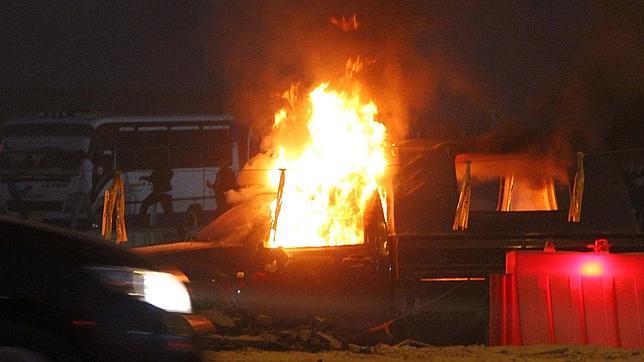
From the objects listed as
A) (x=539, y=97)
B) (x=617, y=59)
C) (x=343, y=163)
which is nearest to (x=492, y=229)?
(x=343, y=163)

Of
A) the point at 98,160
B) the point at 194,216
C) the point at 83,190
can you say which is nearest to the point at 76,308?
the point at 194,216

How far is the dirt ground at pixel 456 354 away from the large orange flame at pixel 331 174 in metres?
1.28

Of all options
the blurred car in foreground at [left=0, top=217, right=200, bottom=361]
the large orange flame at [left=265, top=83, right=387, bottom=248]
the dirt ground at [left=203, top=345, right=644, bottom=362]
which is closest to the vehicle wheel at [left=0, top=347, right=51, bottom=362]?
the blurred car in foreground at [left=0, top=217, right=200, bottom=361]

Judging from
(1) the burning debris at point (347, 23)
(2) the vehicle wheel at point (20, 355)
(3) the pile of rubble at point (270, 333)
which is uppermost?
(1) the burning debris at point (347, 23)

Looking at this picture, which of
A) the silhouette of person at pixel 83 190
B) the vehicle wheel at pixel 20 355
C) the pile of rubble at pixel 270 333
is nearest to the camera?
the vehicle wheel at pixel 20 355

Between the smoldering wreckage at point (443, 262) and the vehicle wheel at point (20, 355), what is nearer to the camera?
the vehicle wheel at point (20, 355)

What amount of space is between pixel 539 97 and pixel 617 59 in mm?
1690

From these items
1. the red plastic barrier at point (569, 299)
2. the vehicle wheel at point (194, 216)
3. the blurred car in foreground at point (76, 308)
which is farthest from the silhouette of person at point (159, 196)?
the blurred car in foreground at point (76, 308)

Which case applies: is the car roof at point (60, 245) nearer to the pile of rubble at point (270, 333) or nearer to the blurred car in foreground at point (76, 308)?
the blurred car in foreground at point (76, 308)

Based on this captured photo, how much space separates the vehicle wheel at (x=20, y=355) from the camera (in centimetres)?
574

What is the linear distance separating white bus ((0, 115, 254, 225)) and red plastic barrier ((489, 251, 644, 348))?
57.6 feet

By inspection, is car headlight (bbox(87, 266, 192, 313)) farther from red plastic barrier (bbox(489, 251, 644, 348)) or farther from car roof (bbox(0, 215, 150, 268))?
red plastic barrier (bbox(489, 251, 644, 348))

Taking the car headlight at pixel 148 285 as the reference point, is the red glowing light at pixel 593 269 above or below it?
above

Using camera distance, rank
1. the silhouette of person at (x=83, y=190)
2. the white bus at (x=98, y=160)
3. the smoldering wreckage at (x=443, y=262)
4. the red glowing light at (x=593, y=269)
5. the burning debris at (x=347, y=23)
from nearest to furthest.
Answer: the red glowing light at (x=593, y=269) → the smoldering wreckage at (x=443, y=262) → the burning debris at (x=347, y=23) → the silhouette of person at (x=83, y=190) → the white bus at (x=98, y=160)
